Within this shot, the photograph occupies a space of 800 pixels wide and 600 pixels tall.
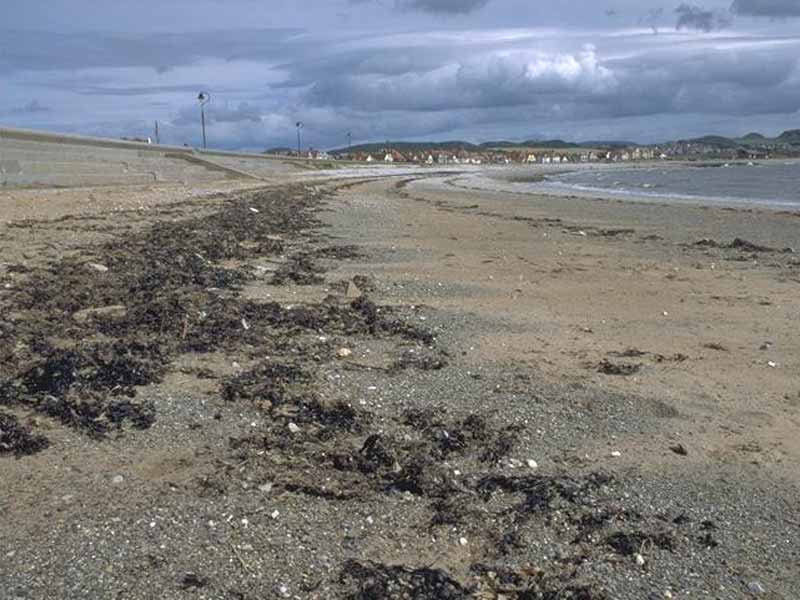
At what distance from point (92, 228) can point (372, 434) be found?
12.1 metres

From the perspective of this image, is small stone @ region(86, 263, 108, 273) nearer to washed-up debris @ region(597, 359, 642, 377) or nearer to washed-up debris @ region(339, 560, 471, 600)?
washed-up debris @ region(597, 359, 642, 377)

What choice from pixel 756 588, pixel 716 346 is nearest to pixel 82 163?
pixel 716 346

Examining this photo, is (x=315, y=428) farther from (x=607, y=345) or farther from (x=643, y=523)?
(x=607, y=345)

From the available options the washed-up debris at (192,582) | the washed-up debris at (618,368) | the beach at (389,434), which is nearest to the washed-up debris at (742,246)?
the beach at (389,434)

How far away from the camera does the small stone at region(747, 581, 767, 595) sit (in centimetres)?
394

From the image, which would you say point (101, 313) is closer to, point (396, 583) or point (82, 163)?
point (396, 583)

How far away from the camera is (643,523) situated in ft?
15.1

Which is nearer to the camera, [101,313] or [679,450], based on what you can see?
[679,450]

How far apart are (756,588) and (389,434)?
8.16 ft

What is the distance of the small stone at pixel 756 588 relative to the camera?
3.94 m

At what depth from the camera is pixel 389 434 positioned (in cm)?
576

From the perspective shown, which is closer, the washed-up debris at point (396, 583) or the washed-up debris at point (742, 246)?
the washed-up debris at point (396, 583)

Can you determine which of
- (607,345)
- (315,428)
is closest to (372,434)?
(315,428)

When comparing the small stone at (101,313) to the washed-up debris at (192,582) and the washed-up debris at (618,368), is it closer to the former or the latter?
the washed-up debris at (618,368)
